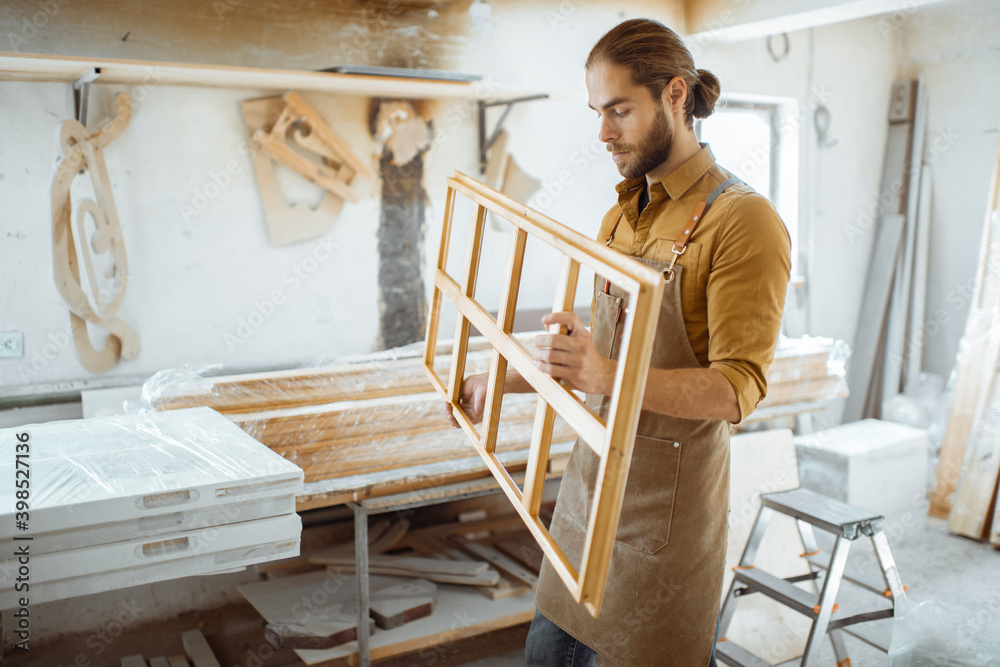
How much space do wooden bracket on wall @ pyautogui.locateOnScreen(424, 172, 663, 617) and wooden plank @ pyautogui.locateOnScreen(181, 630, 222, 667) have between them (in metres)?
1.54

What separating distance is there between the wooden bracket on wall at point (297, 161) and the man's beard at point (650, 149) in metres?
1.77

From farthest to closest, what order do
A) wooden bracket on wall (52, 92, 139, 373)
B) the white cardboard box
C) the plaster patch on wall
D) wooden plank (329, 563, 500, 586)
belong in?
the white cardboard box, the plaster patch on wall, wooden plank (329, 563, 500, 586), wooden bracket on wall (52, 92, 139, 373)

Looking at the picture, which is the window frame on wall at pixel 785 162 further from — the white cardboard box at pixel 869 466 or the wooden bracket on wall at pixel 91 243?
the wooden bracket on wall at pixel 91 243

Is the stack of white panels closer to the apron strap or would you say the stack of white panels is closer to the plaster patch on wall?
the apron strap

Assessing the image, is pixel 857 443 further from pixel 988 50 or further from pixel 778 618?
pixel 988 50

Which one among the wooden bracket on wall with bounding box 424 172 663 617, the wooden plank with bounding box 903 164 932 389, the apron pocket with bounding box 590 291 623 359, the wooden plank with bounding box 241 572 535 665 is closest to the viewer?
the wooden bracket on wall with bounding box 424 172 663 617

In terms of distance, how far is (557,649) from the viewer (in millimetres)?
1651

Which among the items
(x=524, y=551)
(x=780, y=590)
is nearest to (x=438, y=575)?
(x=524, y=551)

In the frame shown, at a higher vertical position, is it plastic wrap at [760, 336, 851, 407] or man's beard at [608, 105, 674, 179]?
man's beard at [608, 105, 674, 179]

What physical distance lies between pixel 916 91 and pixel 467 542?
395 cm

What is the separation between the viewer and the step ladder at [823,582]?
7.54 feet

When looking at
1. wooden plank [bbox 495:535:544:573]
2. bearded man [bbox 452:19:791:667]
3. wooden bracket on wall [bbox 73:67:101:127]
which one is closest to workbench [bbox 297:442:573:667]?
wooden plank [bbox 495:535:544:573]

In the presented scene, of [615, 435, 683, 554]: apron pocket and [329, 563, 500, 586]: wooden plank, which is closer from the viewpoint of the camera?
[615, 435, 683, 554]: apron pocket

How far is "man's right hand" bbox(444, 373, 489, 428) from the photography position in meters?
1.63
